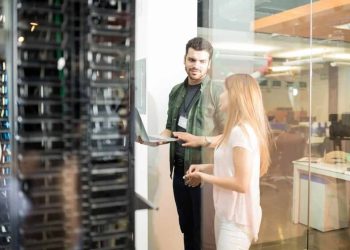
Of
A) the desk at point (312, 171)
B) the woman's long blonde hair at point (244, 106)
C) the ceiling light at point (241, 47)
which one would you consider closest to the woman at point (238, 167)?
the woman's long blonde hair at point (244, 106)

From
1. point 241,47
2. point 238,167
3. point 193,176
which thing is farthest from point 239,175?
point 241,47

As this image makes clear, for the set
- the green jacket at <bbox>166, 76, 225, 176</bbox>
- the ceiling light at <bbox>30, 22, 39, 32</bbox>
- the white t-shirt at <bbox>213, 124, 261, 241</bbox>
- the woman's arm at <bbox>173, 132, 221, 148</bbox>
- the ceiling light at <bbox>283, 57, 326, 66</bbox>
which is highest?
the ceiling light at <bbox>283, 57, 326, 66</bbox>

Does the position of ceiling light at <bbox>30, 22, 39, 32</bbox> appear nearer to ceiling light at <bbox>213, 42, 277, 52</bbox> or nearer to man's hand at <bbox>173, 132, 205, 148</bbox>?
man's hand at <bbox>173, 132, 205, 148</bbox>

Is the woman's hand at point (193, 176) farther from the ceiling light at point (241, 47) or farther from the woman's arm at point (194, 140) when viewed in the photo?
the ceiling light at point (241, 47)

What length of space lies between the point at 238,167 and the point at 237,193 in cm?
11

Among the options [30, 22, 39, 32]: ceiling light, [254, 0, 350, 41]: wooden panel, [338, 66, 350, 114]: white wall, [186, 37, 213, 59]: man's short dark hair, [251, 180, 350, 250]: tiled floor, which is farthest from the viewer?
[338, 66, 350, 114]: white wall

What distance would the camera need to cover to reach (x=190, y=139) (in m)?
1.44

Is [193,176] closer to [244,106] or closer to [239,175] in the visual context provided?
[239,175]

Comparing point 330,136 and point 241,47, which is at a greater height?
point 241,47

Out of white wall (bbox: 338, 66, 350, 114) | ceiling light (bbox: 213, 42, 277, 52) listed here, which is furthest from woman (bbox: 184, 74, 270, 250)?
white wall (bbox: 338, 66, 350, 114)

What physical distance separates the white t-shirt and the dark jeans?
163 mm

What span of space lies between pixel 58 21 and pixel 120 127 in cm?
8

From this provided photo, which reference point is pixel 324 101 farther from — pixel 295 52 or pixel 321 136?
pixel 295 52

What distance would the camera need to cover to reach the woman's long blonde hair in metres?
1.30
